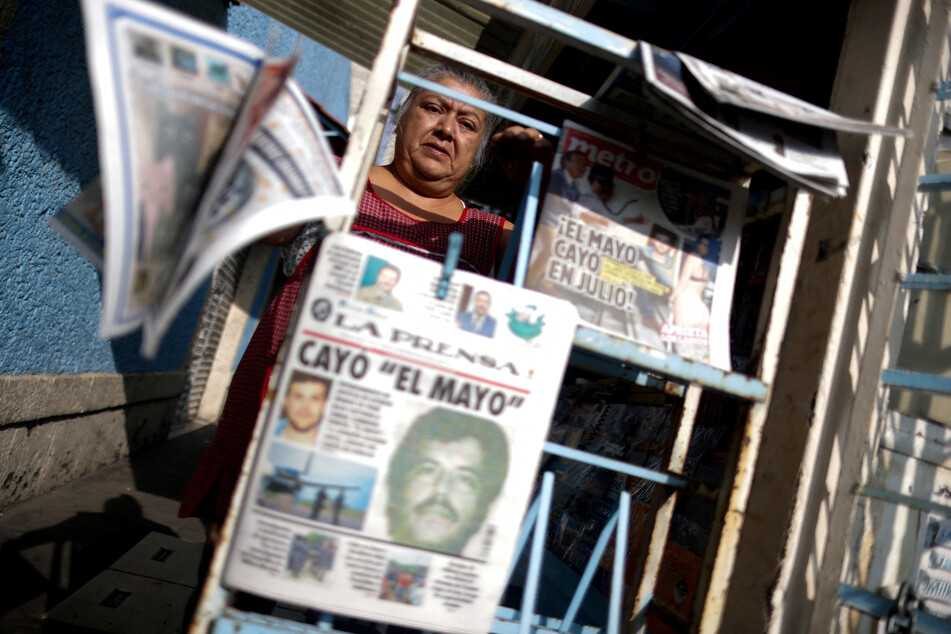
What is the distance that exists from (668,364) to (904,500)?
0.71 m

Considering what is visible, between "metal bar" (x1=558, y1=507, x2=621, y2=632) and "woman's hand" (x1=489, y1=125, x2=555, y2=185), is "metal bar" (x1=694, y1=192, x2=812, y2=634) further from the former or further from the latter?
"woman's hand" (x1=489, y1=125, x2=555, y2=185)

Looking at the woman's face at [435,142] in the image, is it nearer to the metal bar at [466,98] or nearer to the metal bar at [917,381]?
the metal bar at [466,98]

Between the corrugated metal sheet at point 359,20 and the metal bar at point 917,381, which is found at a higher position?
the corrugated metal sheet at point 359,20

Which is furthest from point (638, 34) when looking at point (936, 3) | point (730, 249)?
point (730, 249)

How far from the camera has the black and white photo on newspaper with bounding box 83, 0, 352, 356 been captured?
68 cm

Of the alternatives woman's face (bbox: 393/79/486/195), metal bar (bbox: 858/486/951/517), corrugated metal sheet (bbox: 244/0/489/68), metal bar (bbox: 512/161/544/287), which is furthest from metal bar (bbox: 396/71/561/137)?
corrugated metal sheet (bbox: 244/0/489/68)

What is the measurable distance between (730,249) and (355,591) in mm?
1105

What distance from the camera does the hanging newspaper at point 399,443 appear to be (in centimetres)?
99

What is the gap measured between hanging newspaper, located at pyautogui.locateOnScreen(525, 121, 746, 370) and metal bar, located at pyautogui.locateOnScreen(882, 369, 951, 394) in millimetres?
445

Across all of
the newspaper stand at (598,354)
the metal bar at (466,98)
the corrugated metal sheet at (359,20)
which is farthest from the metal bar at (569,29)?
the corrugated metal sheet at (359,20)

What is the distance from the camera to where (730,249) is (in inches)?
51.6

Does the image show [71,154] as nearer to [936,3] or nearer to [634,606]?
[634,606]

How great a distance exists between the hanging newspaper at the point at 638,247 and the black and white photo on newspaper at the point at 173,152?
0.61 meters

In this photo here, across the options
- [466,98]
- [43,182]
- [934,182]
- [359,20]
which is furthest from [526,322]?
[359,20]
